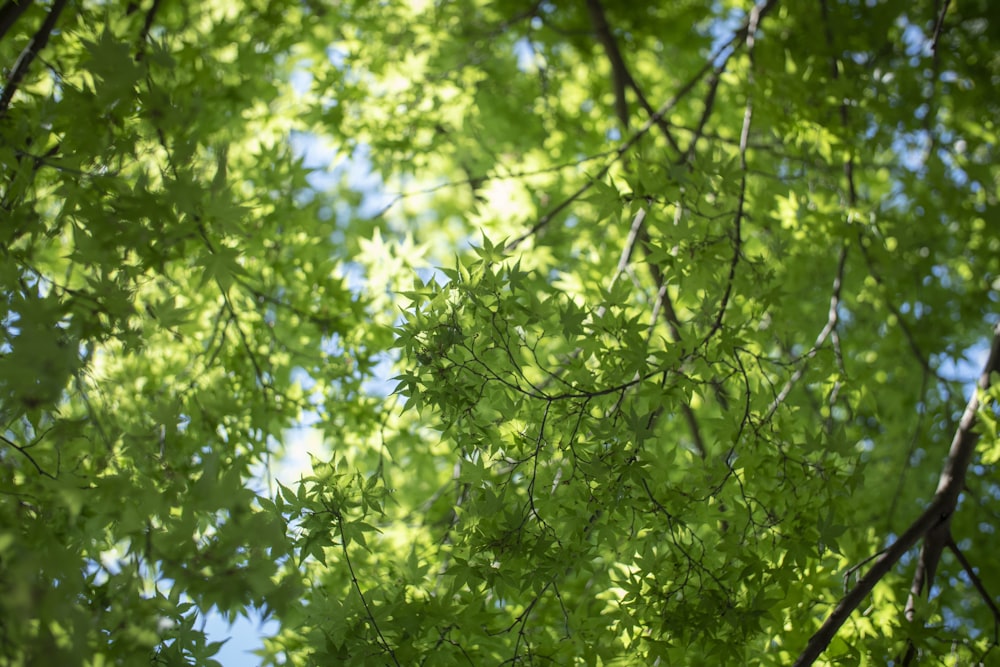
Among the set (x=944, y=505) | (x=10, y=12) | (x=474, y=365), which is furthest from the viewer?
(x=944, y=505)

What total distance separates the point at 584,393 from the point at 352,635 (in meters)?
Result: 0.71

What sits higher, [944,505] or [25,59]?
[25,59]

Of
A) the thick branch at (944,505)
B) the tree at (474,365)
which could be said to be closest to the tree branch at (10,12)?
the tree at (474,365)

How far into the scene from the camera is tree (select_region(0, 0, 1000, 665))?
1.32 meters

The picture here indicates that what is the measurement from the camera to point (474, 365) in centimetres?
148

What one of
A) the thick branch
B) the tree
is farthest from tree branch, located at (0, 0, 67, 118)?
the thick branch

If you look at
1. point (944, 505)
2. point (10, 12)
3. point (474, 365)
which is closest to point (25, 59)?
point (10, 12)

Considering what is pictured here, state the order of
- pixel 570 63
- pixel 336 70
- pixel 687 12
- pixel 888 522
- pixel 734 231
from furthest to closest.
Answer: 1. pixel 570 63
2. pixel 687 12
3. pixel 336 70
4. pixel 888 522
5. pixel 734 231

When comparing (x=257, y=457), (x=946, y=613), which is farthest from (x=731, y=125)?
(x=257, y=457)

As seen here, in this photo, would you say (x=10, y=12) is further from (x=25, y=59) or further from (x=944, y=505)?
(x=944, y=505)

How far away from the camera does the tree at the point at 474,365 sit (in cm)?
132

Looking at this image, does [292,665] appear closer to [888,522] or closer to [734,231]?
[734,231]

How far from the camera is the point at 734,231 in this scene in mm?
1928

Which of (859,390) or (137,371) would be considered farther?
(137,371)
